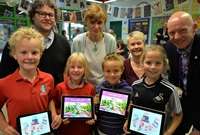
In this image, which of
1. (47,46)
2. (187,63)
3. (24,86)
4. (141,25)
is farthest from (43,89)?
(141,25)

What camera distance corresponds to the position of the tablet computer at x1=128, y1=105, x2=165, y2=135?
1.57 m

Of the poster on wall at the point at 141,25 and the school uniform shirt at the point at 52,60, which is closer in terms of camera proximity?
the school uniform shirt at the point at 52,60

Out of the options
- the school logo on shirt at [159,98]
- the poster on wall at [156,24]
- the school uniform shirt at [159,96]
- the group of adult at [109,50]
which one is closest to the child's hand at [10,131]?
the group of adult at [109,50]

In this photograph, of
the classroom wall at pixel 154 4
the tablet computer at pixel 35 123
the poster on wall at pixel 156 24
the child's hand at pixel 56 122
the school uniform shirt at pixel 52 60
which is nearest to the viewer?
the tablet computer at pixel 35 123

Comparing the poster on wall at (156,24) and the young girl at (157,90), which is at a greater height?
the poster on wall at (156,24)

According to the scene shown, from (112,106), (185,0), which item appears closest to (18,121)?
(112,106)

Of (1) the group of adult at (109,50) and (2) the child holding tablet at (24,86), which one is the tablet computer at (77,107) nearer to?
(2) the child holding tablet at (24,86)

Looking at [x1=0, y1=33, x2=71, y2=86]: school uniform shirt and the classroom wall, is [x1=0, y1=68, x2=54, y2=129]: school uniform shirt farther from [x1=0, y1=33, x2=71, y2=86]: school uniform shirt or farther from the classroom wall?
the classroom wall

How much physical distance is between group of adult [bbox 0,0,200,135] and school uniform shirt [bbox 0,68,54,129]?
0.18 m

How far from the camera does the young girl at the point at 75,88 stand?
1.97 meters

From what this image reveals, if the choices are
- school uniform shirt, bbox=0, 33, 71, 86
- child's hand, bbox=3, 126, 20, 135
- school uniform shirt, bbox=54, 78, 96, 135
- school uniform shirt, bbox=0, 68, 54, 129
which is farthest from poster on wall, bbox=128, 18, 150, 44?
child's hand, bbox=3, 126, 20, 135

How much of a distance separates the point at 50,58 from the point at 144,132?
1.35m

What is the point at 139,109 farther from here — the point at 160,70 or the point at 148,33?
the point at 148,33

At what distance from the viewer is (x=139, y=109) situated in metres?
1.66
